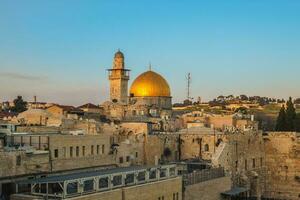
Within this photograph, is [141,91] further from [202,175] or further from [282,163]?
[202,175]

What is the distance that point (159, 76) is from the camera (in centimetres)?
5794

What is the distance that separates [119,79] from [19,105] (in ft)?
45.8

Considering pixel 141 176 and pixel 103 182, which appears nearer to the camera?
pixel 103 182

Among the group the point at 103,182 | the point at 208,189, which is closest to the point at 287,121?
the point at 208,189

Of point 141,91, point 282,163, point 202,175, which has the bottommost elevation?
point 282,163

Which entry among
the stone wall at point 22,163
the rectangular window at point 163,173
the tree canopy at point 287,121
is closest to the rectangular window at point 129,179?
the rectangular window at point 163,173

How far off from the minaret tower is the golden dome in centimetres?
109

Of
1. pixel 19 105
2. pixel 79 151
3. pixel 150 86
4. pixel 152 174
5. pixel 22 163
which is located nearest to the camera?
pixel 22 163

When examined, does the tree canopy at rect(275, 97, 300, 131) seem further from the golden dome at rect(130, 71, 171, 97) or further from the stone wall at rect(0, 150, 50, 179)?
the stone wall at rect(0, 150, 50, 179)

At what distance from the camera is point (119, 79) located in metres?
58.0

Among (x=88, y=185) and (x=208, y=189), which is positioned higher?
(x=88, y=185)

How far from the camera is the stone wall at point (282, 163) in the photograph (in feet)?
140

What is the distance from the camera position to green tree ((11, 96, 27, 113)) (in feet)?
200

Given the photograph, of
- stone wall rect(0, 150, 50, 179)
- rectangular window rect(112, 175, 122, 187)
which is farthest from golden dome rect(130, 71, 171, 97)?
rectangular window rect(112, 175, 122, 187)
